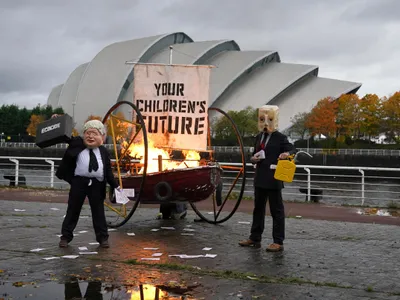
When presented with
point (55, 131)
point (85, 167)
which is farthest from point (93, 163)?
point (55, 131)

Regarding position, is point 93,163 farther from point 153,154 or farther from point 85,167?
point 153,154

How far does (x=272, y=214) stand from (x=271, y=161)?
2.26ft

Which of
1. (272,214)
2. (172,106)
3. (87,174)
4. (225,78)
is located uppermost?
(225,78)

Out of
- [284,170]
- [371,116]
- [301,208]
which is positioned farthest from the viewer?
[371,116]

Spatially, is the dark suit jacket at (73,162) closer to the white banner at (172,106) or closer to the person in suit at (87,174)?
the person in suit at (87,174)

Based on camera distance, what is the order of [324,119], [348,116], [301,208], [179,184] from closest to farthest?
[179,184]
[301,208]
[348,116]
[324,119]

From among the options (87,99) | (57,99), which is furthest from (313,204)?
(57,99)

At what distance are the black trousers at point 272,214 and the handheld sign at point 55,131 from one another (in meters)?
2.55

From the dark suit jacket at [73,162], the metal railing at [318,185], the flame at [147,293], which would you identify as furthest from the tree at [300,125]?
the flame at [147,293]

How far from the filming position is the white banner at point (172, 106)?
9828 millimetres

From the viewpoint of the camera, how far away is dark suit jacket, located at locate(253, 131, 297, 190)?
22.5ft

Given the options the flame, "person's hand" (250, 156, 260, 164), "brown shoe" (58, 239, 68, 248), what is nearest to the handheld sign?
"brown shoe" (58, 239, 68, 248)

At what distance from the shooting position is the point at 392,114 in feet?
195

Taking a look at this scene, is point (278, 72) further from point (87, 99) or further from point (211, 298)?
point (211, 298)
